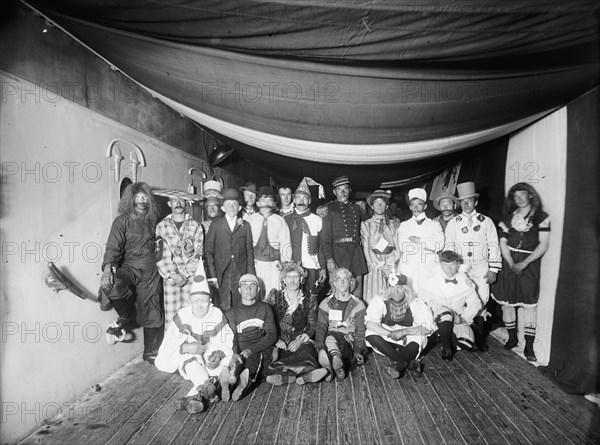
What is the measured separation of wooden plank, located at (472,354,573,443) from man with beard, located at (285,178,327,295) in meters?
1.80

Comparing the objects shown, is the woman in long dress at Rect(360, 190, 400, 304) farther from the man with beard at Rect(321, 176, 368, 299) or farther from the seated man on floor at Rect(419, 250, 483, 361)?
the seated man on floor at Rect(419, 250, 483, 361)

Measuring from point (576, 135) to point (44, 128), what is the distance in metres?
3.97

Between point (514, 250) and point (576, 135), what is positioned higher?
point (576, 135)

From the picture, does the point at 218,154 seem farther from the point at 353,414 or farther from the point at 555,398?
the point at 555,398

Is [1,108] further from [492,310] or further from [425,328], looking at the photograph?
[492,310]

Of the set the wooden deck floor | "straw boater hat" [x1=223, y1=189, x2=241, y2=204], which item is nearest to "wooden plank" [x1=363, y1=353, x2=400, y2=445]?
the wooden deck floor

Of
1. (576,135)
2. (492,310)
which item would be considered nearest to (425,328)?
(492,310)

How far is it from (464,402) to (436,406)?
236 mm

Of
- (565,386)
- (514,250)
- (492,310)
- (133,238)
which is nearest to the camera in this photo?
(565,386)

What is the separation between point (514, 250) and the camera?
3133 mm

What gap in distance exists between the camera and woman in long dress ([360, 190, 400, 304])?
3.63 meters

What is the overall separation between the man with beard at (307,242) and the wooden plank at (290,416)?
119 cm

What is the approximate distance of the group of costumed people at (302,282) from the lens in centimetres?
260

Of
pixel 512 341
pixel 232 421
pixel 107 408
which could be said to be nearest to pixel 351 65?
pixel 232 421
